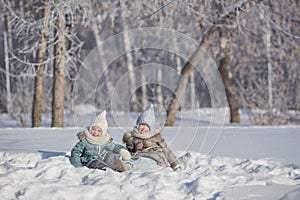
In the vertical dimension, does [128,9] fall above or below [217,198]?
above

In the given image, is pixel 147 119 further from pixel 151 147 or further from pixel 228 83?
pixel 228 83

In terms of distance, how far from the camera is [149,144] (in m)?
6.08

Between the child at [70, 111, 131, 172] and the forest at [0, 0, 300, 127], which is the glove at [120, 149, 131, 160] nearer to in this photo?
the child at [70, 111, 131, 172]

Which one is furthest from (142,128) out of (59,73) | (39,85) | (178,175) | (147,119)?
(39,85)

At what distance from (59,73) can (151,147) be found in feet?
19.2

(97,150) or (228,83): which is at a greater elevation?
(228,83)

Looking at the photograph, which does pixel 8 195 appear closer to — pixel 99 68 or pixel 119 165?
pixel 119 165

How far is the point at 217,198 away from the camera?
435 cm

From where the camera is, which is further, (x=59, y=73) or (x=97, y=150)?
(x=59, y=73)

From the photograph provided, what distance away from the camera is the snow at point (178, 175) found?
448 cm

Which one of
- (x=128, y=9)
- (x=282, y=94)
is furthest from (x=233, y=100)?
(x=128, y=9)

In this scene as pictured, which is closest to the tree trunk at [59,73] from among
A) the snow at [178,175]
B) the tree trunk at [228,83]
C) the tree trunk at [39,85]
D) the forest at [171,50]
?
the forest at [171,50]

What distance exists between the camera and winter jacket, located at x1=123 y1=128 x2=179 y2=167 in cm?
591

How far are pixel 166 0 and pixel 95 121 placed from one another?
3412 millimetres
